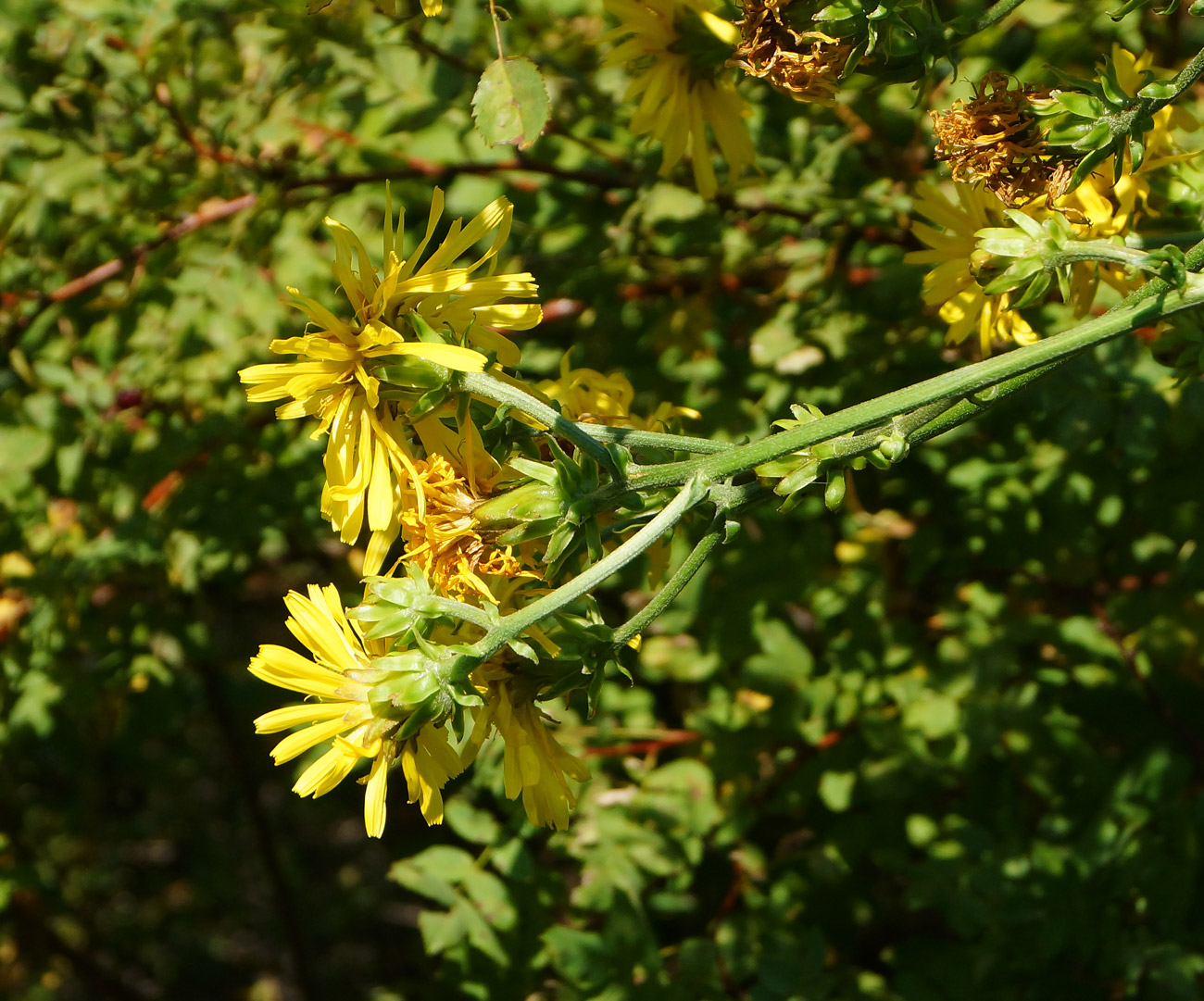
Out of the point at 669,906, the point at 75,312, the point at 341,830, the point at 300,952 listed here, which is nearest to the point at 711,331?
the point at 669,906

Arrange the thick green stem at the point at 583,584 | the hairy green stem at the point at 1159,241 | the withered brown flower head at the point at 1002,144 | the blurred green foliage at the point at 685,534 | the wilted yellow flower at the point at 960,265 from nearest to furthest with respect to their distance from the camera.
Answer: the thick green stem at the point at 583,584
the hairy green stem at the point at 1159,241
the withered brown flower head at the point at 1002,144
the wilted yellow flower at the point at 960,265
the blurred green foliage at the point at 685,534

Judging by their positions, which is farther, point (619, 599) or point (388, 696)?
point (619, 599)

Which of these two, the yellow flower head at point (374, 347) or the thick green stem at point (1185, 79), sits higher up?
the thick green stem at point (1185, 79)

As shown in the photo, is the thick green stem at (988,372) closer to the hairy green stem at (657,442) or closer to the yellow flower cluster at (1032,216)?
the hairy green stem at (657,442)

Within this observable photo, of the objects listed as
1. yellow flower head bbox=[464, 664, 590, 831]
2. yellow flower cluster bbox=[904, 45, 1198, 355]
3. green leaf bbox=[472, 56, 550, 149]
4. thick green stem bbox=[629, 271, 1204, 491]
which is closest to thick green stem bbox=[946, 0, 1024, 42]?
yellow flower cluster bbox=[904, 45, 1198, 355]

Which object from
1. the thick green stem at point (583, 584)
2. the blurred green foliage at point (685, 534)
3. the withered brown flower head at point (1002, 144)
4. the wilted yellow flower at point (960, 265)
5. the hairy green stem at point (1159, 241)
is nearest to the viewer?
the thick green stem at point (583, 584)

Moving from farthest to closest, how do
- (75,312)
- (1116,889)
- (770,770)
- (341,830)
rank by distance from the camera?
(341,830) < (75,312) < (770,770) < (1116,889)

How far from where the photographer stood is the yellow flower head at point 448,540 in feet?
3.86

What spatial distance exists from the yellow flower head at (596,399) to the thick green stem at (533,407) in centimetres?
19

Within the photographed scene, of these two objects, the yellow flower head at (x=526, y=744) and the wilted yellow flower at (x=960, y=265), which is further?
the wilted yellow flower at (x=960, y=265)

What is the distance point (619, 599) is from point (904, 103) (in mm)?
1232

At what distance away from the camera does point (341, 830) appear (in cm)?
443

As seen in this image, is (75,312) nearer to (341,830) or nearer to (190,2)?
(190,2)

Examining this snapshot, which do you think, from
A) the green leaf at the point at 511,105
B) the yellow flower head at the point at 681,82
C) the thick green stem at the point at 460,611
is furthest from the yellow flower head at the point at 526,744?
the yellow flower head at the point at 681,82
